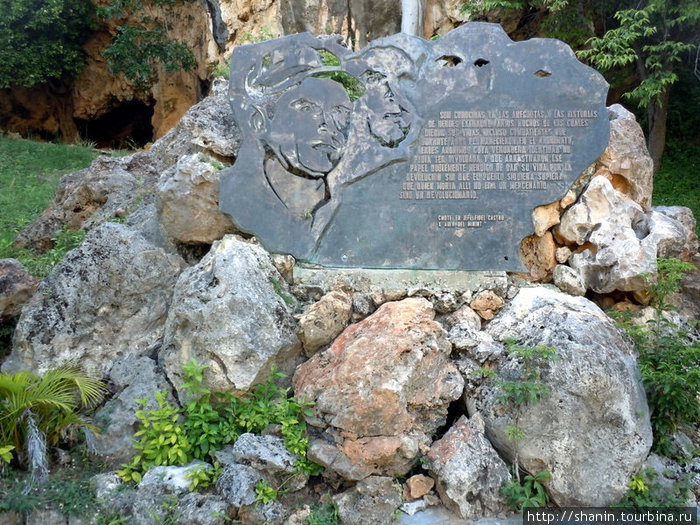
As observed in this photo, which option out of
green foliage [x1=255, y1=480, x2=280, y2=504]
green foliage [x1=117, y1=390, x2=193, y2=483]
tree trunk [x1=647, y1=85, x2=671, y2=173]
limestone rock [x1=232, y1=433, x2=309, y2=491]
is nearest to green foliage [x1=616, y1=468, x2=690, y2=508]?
limestone rock [x1=232, y1=433, x2=309, y2=491]

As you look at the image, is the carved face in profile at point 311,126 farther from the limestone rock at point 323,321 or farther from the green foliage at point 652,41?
the green foliage at point 652,41

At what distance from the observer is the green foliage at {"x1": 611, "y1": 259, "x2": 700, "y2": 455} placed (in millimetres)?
4215

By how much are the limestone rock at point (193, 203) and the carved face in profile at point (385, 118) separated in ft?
5.19

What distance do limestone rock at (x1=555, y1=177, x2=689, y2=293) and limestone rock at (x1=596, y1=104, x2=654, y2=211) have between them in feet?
0.63

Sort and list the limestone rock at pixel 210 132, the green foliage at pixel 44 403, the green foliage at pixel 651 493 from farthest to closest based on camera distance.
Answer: the limestone rock at pixel 210 132 < the green foliage at pixel 44 403 < the green foliage at pixel 651 493

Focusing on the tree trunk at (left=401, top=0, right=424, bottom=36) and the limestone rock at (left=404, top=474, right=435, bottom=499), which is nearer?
the limestone rock at (left=404, top=474, right=435, bottom=499)

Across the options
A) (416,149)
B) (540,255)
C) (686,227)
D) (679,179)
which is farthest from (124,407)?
(679,179)

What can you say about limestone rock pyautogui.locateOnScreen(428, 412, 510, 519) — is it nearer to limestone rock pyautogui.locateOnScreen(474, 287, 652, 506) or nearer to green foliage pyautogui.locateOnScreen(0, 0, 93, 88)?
limestone rock pyautogui.locateOnScreen(474, 287, 652, 506)

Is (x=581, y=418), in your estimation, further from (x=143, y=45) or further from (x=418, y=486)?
(x=143, y=45)

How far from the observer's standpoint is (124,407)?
14.7 feet

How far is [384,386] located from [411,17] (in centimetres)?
919

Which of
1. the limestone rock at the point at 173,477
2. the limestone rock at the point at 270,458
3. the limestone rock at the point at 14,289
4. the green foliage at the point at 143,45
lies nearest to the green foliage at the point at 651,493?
the limestone rock at the point at 270,458

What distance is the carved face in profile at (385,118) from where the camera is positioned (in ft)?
17.5

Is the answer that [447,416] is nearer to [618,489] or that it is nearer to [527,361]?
[527,361]
